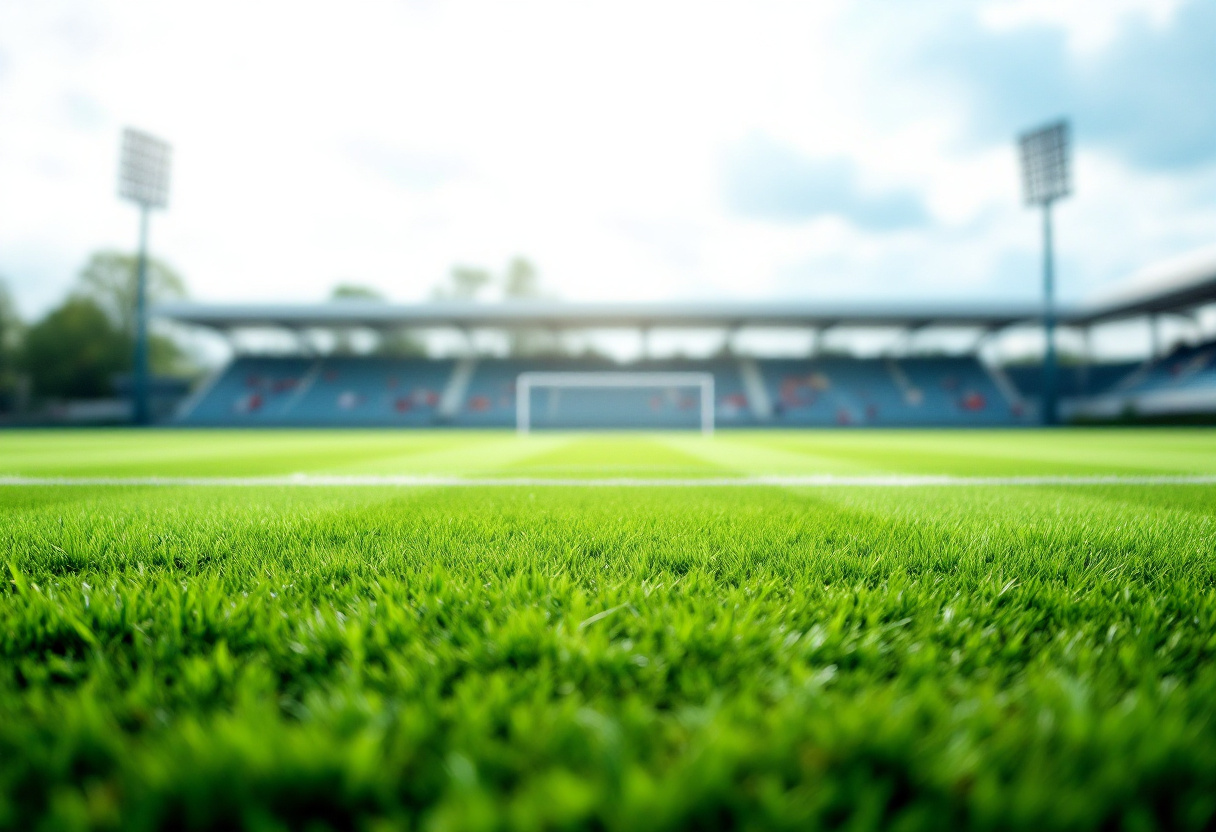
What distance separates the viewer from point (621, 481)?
17.5ft

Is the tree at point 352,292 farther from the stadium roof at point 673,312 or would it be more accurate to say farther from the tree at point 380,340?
the stadium roof at point 673,312

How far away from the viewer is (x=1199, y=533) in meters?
2.64

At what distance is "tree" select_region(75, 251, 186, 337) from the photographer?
41.1 meters

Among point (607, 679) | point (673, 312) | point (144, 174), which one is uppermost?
point (144, 174)

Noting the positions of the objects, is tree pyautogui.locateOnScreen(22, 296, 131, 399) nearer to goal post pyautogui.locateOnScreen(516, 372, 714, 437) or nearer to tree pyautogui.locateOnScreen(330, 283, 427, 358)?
tree pyautogui.locateOnScreen(330, 283, 427, 358)

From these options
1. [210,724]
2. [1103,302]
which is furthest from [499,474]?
[1103,302]

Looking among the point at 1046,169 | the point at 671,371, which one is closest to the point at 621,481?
the point at 671,371

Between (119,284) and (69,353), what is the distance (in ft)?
18.4

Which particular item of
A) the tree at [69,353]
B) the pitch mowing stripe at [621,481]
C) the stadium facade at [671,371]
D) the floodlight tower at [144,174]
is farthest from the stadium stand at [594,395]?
the pitch mowing stripe at [621,481]

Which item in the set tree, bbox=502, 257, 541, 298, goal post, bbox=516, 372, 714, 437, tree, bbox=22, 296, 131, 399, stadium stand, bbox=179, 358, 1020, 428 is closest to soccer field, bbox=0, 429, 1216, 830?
goal post, bbox=516, 372, 714, 437

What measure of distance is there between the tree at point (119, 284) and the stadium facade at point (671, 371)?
16175 mm

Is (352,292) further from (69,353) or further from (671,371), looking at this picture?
(671,371)

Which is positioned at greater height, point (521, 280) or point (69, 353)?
point (521, 280)

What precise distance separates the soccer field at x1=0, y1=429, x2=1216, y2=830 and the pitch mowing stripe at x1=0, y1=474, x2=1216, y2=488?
7.39 feet
